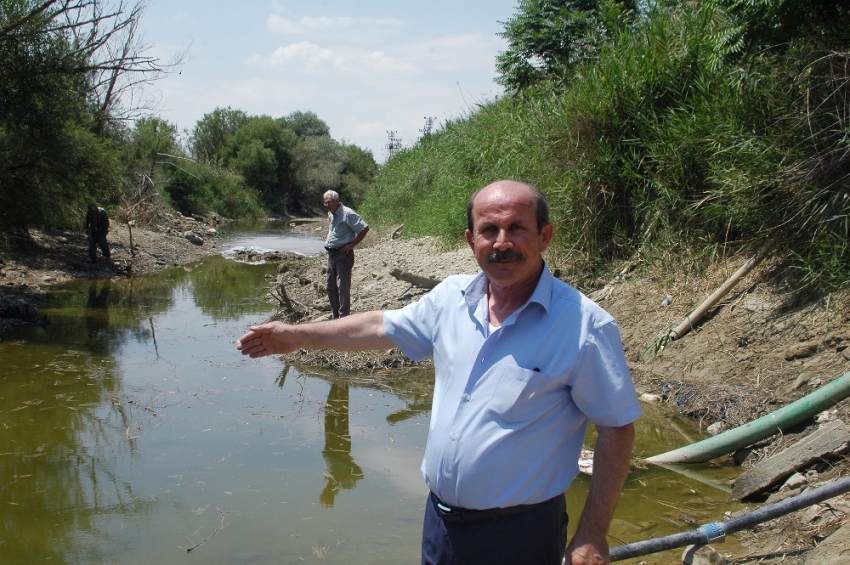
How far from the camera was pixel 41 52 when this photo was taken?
43.1 ft

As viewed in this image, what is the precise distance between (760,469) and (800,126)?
400cm

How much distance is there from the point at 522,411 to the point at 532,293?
0.36 m

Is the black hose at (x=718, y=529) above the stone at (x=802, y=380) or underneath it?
above

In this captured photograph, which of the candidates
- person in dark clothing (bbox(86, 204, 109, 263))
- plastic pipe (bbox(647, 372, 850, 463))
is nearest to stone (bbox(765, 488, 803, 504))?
plastic pipe (bbox(647, 372, 850, 463))

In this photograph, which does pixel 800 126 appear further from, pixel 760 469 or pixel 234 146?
pixel 234 146

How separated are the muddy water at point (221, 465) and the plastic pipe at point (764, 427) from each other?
0.52 ft

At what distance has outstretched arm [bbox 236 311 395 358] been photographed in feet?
8.61

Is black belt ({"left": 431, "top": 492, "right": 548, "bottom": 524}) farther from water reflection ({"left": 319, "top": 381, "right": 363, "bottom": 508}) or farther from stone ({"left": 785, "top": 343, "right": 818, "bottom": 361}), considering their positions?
stone ({"left": 785, "top": 343, "right": 818, "bottom": 361})

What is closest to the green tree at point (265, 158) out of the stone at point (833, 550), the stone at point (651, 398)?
the stone at point (651, 398)

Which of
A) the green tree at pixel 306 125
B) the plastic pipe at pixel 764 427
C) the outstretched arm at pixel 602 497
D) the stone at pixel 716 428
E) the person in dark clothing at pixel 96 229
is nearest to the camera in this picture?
the outstretched arm at pixel 602 497

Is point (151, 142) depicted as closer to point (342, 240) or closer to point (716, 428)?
point (342, 240)

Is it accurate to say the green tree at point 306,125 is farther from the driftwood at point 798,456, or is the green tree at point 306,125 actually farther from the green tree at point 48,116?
the driftwood at point 798,456

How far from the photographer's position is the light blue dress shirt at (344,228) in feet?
31.2

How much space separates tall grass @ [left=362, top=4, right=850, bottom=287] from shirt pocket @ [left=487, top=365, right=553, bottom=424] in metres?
5.64
